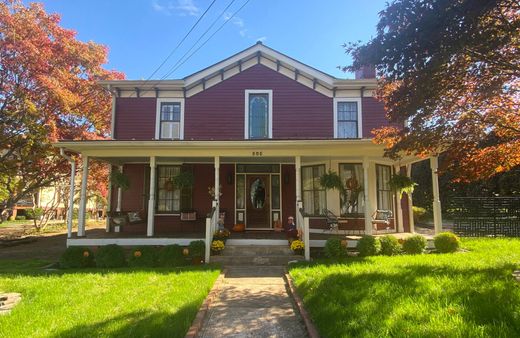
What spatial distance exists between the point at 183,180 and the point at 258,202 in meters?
2.97

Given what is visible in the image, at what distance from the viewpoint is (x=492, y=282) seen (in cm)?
590

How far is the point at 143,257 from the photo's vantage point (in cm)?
956

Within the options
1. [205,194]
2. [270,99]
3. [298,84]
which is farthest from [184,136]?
[298,84]

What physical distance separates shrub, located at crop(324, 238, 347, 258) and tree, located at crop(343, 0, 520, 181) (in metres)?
2.82

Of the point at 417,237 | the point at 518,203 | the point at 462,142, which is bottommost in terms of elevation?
the point at 417,237

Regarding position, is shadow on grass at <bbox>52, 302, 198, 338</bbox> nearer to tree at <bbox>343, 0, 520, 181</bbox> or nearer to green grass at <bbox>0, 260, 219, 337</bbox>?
green grass at <bbox>0, 260, 219, 337</bbox>

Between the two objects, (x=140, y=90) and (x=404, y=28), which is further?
(x=140, y=90)

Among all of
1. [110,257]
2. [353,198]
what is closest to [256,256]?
[110,257]

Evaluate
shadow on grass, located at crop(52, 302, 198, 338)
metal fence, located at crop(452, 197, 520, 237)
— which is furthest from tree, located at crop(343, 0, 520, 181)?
metal fence, located at crop(452, 197, 520, 237)

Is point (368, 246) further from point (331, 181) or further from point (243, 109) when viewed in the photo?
point (243, 109)

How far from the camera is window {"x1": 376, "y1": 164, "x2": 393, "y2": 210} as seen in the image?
13.4 meters

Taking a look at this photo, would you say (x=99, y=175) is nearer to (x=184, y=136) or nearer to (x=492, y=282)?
(x=184, y=136)

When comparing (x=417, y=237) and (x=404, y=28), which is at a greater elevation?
(x=404, y=28)

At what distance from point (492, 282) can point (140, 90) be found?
41.4 feet
